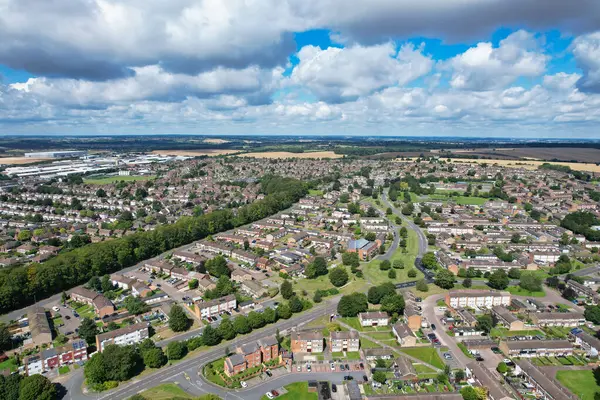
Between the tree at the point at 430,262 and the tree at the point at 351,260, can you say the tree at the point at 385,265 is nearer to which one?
the tree at the point at 351,260

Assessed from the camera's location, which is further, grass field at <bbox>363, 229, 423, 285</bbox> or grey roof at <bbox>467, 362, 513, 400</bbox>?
grass field at <bbox>363, 229, 423, 285</bbox>

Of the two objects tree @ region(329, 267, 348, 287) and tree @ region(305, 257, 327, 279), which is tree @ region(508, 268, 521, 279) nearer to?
tree @ region(329, 267, 348, 287)

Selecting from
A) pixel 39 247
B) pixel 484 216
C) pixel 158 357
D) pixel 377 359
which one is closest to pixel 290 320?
pixel 377 359

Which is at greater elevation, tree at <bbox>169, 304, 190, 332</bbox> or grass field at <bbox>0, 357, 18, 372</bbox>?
tree at <bbox>169, 304, 190, 332</bbox>

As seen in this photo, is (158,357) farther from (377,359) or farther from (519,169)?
(519,169)

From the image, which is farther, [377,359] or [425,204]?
[425,204]

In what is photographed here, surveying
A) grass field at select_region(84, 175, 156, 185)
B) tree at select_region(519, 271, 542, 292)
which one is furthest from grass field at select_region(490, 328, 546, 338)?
grass field at select_region(84, 175, 156, 185)

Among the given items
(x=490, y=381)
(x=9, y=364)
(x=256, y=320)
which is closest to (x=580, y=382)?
(x=490, y=381)
